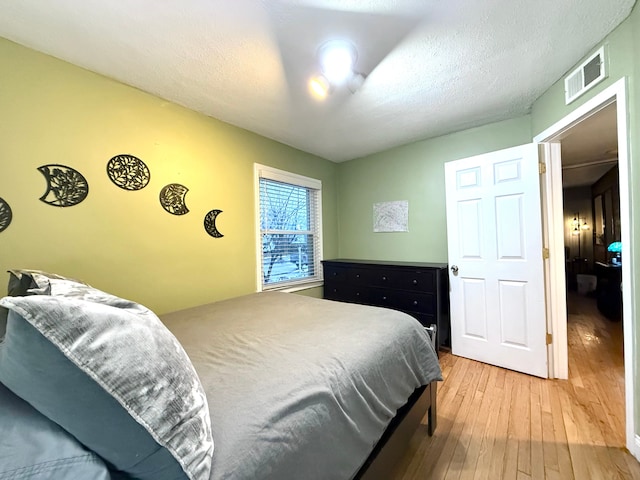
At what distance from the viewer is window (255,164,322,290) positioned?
2.86m

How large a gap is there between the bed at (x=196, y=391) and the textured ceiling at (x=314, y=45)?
1.37 meters

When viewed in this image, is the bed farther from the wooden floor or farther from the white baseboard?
the white baseboard

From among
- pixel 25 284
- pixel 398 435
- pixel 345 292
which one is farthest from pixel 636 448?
pixel 25 284

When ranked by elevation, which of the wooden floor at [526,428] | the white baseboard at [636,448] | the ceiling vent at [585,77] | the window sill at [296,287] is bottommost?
the wooden floor at [526,428]

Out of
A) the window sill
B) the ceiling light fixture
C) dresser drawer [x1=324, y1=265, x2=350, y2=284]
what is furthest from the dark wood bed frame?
the ceiling light fixture

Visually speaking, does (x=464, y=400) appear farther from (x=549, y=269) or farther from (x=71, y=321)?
(x=71, y=321)

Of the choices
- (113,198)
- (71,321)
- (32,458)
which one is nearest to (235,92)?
(113,198)

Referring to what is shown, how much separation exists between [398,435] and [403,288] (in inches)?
63.7

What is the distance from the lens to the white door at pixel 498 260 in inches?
83.7

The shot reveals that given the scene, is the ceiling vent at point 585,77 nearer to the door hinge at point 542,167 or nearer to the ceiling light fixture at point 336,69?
the door hinge at point 542,167

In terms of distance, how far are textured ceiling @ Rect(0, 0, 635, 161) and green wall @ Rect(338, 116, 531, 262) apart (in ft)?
1.31

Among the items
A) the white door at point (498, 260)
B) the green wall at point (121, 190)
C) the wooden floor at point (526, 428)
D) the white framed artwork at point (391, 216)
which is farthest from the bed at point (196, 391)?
the white framed artwork at point (391, 216)

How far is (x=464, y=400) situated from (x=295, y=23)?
2.76 meters

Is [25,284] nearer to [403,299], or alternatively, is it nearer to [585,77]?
[403,299]
